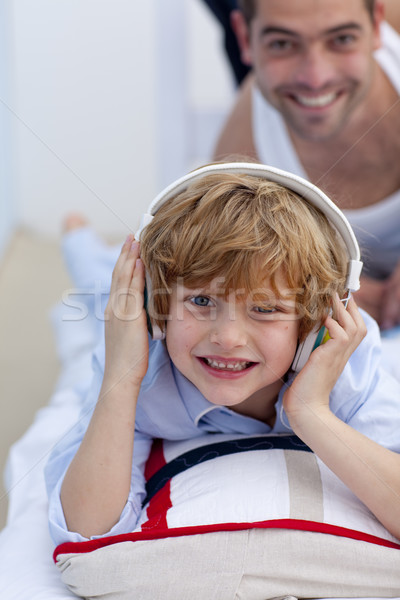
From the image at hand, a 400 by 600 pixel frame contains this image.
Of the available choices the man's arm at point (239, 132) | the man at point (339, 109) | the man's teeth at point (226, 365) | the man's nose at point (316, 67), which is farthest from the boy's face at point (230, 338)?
the man's arm at point (239, 132)

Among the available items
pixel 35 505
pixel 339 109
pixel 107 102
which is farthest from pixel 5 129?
pixel 35 505

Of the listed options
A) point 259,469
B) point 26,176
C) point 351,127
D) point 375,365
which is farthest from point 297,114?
point 26,176

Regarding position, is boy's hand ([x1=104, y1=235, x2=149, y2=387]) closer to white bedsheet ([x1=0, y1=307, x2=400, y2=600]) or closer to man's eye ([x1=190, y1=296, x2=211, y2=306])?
man's eye ([x1=190, y1=296, x2=211, y2=306])

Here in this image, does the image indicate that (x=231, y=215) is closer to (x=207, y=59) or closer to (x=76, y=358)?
(x=76, y=358)

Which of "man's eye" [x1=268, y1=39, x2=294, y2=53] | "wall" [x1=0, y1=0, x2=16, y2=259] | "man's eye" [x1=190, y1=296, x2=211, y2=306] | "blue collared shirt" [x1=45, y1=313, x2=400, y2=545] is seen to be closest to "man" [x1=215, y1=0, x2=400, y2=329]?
"man's eye" [x1=268, y1=39, x2=294, y2=53]

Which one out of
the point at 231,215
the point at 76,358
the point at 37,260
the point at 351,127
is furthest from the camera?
the point at 37,260

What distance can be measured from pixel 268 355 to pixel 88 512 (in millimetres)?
284

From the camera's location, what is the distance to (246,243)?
792 mm

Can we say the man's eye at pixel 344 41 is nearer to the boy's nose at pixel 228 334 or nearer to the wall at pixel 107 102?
the boy's nose at pixel 228 334

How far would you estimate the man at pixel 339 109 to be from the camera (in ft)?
4.88

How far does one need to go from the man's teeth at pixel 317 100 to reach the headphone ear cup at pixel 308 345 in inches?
33.6

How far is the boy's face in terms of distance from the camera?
81 cm

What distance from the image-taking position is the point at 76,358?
5.17ft

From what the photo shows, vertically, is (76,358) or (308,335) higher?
(308,335)
